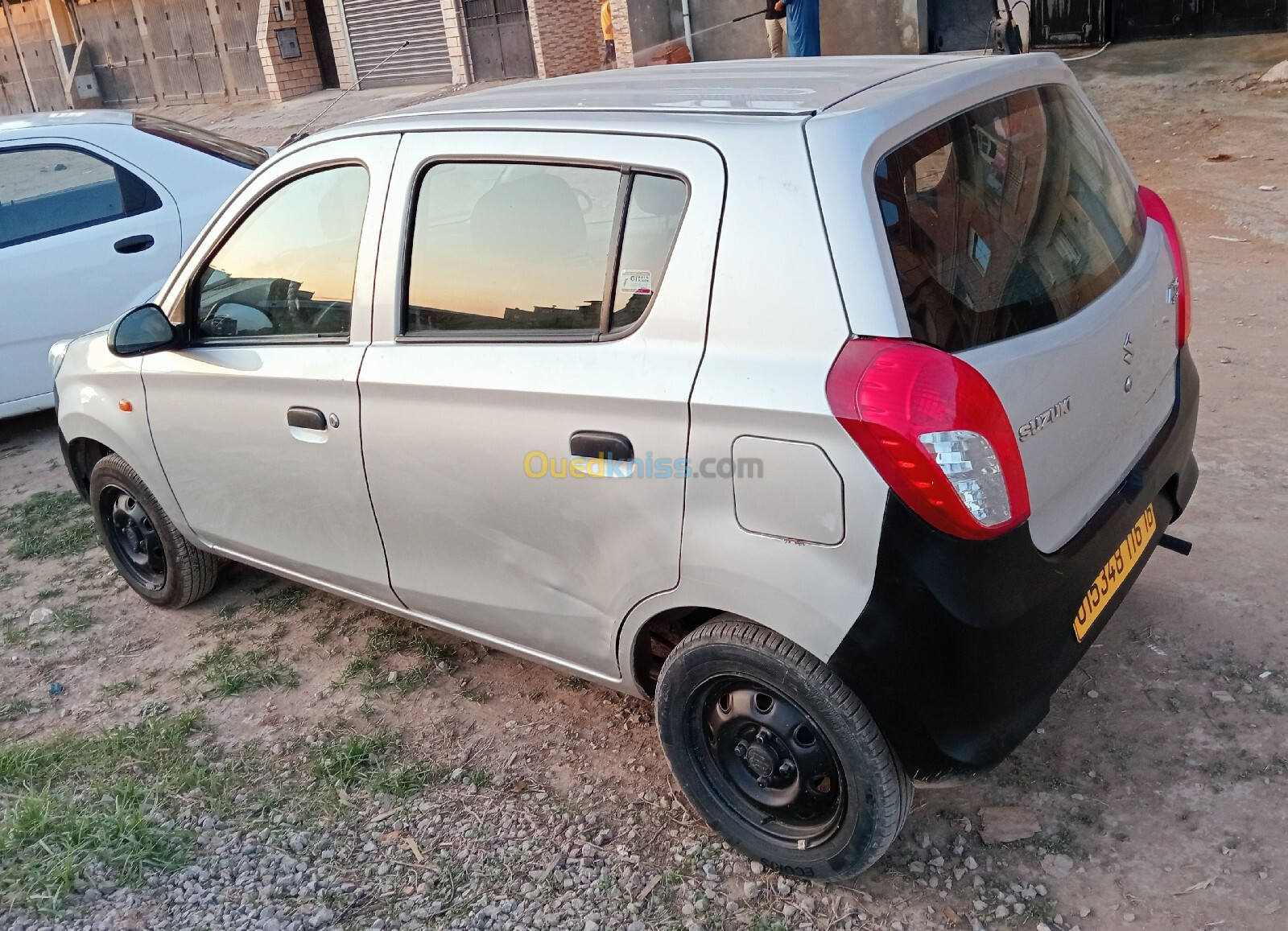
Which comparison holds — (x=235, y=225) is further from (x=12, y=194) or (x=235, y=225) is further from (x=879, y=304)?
(x=12, y=194)

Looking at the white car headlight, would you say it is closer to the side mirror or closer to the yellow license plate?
the side mirror

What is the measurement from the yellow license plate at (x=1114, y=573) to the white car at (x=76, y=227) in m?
5.21

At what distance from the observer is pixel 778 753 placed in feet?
8.30

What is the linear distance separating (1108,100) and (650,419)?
33.3 feet

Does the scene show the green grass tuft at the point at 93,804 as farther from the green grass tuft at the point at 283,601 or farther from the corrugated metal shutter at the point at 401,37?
the corrugated metal shutter at the point at 401,37

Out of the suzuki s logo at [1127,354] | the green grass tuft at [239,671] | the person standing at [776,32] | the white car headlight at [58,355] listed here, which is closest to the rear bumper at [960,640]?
the suzuki s logo at [1127,354]

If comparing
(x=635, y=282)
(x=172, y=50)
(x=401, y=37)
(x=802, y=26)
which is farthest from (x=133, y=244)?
(x=172, y=50)

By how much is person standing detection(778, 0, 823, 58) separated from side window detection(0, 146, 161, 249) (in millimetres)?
6442

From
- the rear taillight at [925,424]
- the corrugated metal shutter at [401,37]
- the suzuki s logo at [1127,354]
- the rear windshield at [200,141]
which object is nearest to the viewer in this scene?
the rear taillight at [925,424]

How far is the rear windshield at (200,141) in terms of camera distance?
641 cm

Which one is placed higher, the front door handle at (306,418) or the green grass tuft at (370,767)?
the front door handle at (306,418)

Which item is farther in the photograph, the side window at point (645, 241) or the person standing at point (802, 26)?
the person standing at point (802, 26)

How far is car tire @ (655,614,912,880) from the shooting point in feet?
7.69

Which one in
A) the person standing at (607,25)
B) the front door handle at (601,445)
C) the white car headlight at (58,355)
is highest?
the person standing at (607,25)
